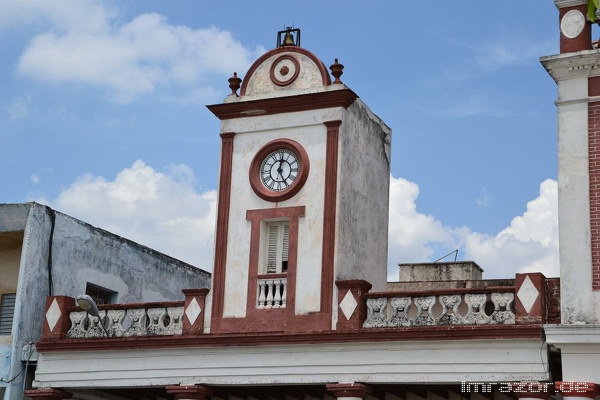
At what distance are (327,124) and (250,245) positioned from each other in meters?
2.45

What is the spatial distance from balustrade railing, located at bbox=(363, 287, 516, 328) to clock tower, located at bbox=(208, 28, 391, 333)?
0.49 m

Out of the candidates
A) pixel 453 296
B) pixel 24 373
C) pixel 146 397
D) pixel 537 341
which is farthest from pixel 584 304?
pixel 24 373

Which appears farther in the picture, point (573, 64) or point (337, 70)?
point (337, 70)

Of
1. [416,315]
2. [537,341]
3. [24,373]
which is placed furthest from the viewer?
[24,373]

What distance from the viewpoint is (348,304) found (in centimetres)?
1568

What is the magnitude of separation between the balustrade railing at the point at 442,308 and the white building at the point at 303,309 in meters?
0.02

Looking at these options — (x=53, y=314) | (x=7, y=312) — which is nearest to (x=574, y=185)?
(x=53, y=314)

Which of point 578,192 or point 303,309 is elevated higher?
point 578,192

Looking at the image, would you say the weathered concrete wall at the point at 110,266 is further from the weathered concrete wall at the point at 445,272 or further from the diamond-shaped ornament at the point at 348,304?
the weathered concrete wall at the point at 445,272

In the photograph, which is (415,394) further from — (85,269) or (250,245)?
(85,269)

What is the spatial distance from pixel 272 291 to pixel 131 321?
268 centimetres

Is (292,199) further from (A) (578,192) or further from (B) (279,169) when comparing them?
(A) (578,192)

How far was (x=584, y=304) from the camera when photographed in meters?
14.1

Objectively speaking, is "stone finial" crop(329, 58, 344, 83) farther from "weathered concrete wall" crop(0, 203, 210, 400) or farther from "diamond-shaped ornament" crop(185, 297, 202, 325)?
"weathered concrete wall" crop(0, 203, 210, 400)
